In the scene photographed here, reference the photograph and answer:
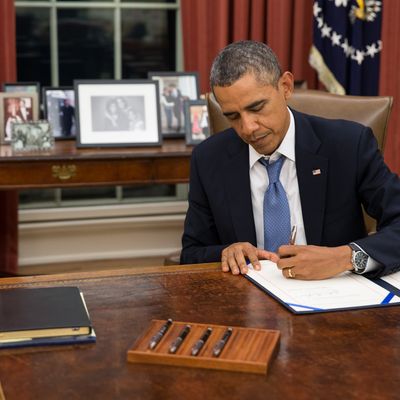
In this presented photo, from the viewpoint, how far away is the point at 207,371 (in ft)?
4.63

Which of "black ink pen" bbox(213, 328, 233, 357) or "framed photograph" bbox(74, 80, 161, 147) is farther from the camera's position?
"framed photograph" bbox(74, 80, 161, 147)

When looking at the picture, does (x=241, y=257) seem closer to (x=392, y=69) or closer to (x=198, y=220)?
(x=198, y=220)

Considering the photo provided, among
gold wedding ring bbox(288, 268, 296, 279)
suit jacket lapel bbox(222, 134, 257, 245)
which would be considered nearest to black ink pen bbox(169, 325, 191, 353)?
gold wedding ring bbox(288, 268, 296, 279)

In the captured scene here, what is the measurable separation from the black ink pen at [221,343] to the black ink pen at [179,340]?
0.24 feet

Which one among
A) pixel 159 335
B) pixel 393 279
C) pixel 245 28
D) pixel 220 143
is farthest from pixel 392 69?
pixel 159 335

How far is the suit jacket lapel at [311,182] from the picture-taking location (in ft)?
7.82

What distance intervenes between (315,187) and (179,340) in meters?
1.02

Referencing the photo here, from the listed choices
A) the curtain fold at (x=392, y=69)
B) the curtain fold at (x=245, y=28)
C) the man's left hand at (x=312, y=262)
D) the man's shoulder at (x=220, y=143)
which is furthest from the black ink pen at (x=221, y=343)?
the curtain fold at (x=392, y=69)

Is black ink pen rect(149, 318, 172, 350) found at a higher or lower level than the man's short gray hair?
lower

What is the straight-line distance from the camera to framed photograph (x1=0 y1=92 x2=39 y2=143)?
392 cm

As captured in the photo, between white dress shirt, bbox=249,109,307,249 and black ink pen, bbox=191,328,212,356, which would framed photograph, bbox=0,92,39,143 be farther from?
black ink pen, bbox=191,328,212,356

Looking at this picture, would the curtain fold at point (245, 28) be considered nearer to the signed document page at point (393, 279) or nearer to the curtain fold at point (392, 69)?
the curtain fold at point (392, 69)

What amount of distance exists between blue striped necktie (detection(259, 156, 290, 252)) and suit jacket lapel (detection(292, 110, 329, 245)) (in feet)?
0.19

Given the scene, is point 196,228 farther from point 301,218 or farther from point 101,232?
point 101,232
